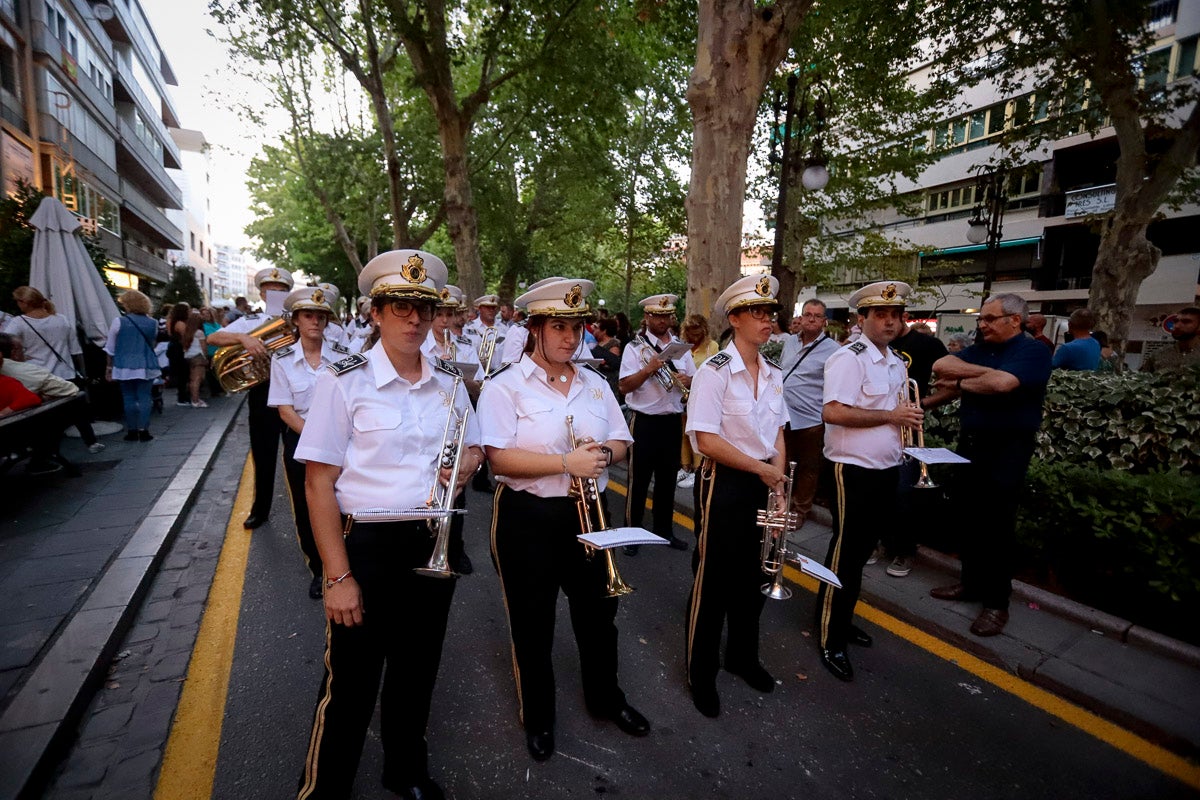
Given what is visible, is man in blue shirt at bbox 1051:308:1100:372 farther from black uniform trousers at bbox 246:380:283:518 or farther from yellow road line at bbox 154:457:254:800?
black uniform trousers at bbox 246:380:283:518

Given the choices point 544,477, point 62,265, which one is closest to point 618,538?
point 544,477

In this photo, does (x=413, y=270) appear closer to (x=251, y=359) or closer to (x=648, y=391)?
(x=251, y=359)

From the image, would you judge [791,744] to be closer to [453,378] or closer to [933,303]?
[453,378]

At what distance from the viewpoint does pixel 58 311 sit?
825cm

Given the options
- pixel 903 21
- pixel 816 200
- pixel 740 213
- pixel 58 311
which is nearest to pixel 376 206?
pixel 816 200

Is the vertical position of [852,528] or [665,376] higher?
[665,376]

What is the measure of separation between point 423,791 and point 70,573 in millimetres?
3449

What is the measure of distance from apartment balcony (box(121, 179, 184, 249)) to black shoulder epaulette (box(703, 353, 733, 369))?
124 ft

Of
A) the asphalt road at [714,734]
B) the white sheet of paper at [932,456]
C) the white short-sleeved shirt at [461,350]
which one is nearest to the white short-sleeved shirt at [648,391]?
the white short-sleeved shirt at [461,350]

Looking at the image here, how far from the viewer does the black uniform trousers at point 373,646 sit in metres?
2.09

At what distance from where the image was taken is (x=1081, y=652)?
3354 millimetres

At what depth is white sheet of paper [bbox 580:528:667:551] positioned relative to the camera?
84.0 inches

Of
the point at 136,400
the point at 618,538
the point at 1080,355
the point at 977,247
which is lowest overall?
the point at 136,400

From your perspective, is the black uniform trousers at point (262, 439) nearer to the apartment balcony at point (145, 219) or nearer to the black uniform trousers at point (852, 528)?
the black uniform trousers at point (852, 528)
